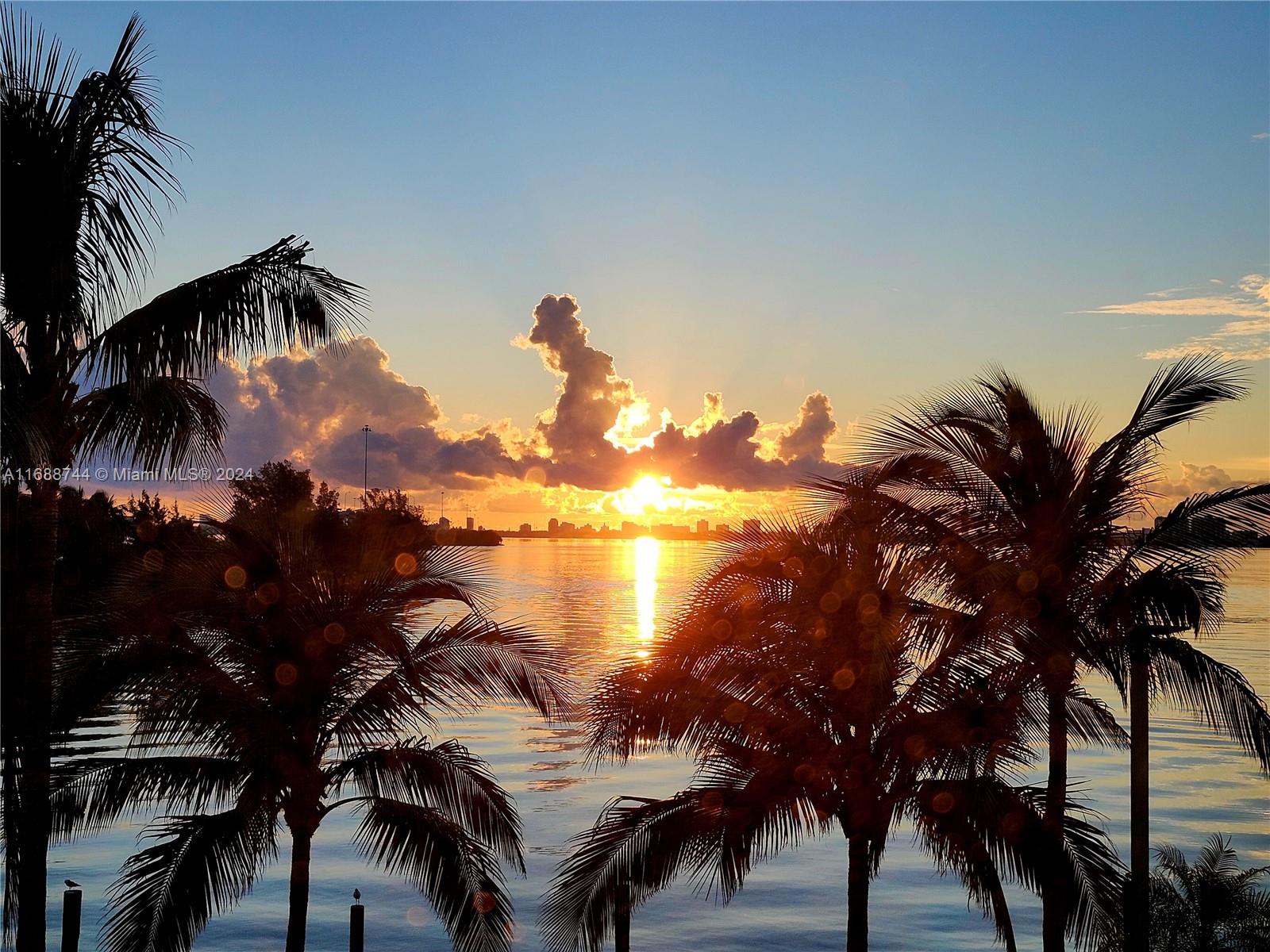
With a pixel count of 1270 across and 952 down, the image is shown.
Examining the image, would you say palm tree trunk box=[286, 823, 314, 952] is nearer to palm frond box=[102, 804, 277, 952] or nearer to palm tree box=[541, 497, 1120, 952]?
palm frond box=[102, 804, 277, 952]

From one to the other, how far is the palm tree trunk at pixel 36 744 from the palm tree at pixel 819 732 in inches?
203

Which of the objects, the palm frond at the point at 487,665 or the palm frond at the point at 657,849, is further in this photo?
the palm frond at the point at 657,849

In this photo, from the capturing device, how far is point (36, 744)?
1038 cm

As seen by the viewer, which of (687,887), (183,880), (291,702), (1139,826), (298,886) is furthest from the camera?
(687,887)

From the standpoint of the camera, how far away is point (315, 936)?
26.4 meters

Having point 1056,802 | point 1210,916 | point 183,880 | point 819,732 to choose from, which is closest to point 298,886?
point 183,880

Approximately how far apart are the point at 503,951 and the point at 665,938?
665 inches

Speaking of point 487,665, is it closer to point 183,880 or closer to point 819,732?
point 183,880

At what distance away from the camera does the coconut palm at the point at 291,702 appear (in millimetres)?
11539

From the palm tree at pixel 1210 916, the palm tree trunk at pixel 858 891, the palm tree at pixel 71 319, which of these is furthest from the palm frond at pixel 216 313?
the palm tree at pixel 1210 916

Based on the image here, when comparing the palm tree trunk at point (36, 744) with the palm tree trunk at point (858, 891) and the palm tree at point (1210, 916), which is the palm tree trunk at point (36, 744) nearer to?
the palm tree trunk at point (858, 891)

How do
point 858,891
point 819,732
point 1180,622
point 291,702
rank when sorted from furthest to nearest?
point 1180,622
point 858,891
point 819,732
point 291,702

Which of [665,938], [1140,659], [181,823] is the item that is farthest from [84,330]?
[665,938]

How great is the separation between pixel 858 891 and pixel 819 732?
77.3 inches
